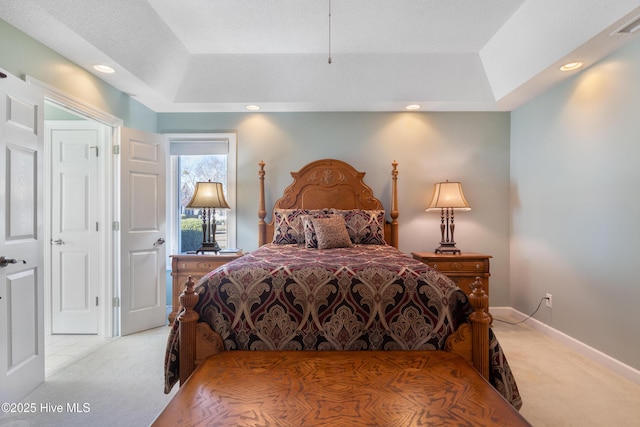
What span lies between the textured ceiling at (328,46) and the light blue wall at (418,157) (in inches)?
8.4

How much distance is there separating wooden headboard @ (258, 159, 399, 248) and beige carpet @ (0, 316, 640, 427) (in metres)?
1.66

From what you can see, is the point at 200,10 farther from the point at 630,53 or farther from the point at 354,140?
the point at 630,53

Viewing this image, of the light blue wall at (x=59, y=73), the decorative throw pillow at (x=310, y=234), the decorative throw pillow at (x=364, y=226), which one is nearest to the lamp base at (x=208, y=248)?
the decorative throw pillow at (x=310, y=234)

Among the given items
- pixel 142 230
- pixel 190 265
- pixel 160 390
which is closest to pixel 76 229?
pixel 142 230

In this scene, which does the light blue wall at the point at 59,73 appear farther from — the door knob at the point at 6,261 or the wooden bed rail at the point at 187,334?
the wooden bed rail at the point at 187,334

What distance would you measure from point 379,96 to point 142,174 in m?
2.63

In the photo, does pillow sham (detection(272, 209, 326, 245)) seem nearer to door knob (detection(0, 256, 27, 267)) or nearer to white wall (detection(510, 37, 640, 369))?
door knob (detection(0, 256, 27, 267))

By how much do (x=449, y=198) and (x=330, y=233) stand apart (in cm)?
146

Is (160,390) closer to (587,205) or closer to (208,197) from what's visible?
(208,197)

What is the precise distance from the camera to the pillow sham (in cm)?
332

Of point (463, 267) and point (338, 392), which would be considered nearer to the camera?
point (338, 392)

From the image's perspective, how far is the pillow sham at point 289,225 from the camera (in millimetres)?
3322

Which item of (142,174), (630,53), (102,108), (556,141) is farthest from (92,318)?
(630,53)

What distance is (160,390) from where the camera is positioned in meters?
2.14
